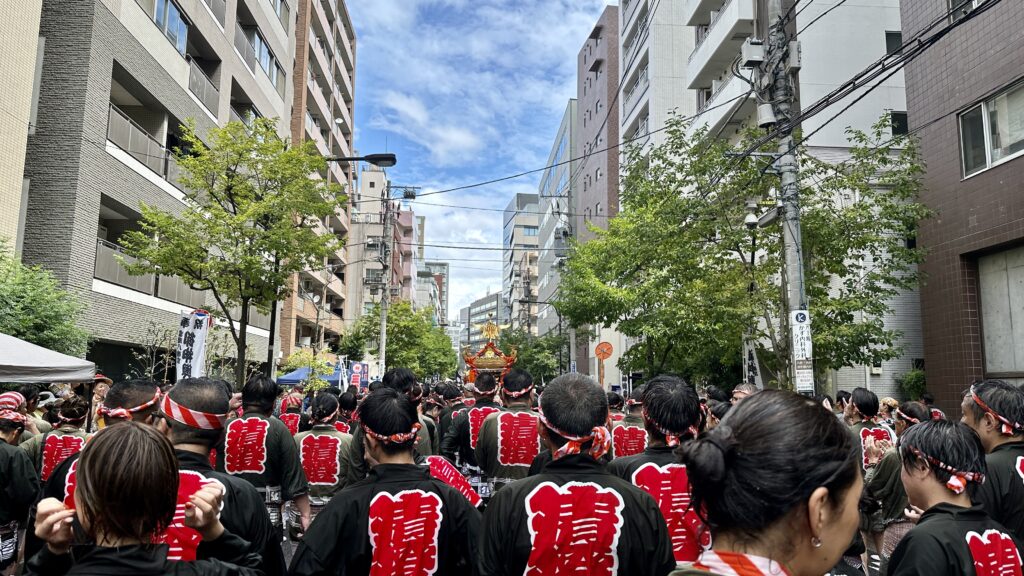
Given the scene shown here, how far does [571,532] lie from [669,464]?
1.35m

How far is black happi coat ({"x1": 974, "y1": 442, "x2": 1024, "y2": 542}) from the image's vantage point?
4023 millimetres

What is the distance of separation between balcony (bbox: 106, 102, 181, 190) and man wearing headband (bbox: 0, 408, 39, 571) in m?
14.3

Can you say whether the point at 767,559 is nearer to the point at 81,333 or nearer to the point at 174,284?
the point at 81,333

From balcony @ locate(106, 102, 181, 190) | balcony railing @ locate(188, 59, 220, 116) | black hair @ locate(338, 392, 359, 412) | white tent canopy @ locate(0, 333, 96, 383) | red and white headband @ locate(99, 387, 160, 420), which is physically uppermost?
balcony railing @ locate(188, 59, 220, 116)

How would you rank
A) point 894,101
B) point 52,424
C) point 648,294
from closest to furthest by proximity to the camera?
point 52,424
point 648,294
point 894,101

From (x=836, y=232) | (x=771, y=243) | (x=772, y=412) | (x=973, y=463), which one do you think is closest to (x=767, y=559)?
(x=772, y=412)

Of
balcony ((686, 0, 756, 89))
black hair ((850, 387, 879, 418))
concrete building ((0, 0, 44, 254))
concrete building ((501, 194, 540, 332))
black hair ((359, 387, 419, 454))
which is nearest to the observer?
black hair ((359, 387, 419, 454))

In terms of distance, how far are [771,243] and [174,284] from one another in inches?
660

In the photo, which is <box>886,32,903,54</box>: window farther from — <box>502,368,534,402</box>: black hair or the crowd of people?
<box>502,368,534,402</box>: black hair

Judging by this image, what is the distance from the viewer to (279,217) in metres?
15.7

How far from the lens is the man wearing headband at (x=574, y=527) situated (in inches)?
126

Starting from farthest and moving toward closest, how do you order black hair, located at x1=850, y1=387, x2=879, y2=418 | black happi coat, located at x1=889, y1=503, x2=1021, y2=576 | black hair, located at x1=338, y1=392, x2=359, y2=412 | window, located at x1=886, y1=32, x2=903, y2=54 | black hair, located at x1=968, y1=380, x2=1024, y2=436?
window, located at x1=886, y1=32, x2=903, y2=54, black hair, located at x1=338, y1=392, x2=359, y2=412, black hair, located at x1=850, y1=387, x2=879, y2=418, black hair, located at x1=968, y1=380, x2=1024, y2=436, black happi coat, located at x1=889, y1=503, x2=1021, y2=576

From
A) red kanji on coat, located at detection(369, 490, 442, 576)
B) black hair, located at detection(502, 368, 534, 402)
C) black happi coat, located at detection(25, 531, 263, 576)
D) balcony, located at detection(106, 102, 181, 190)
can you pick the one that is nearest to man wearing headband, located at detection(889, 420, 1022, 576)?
red kanji on coat, located at detection(369, 490, 442, 576)

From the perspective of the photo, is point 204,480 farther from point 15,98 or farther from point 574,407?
point 15,98
